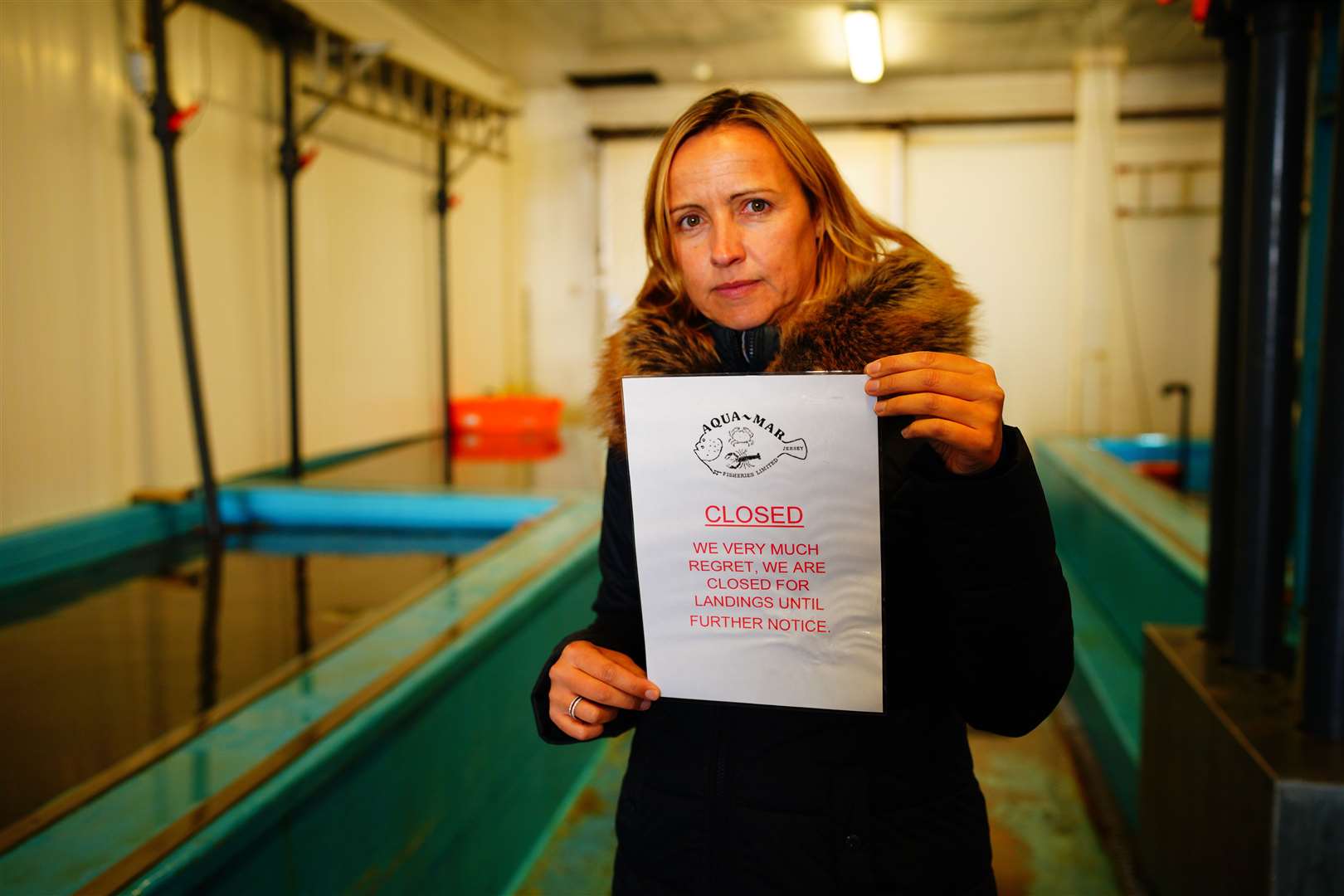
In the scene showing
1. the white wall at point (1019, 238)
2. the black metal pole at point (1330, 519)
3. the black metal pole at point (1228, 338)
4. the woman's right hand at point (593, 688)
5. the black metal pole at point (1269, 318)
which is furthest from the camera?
the white wall at point (1019, 238)

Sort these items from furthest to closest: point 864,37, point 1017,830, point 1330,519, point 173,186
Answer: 1. point 864,37
2. point 173,186
3. point 1017,830
4. point 1330,519

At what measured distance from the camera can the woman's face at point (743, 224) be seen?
926 millimetres

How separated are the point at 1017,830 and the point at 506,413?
4.31 metres

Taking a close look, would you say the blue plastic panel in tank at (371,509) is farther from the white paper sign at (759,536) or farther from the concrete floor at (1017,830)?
the white paper sign at (759,536)

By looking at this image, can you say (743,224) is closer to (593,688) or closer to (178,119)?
(593,688)

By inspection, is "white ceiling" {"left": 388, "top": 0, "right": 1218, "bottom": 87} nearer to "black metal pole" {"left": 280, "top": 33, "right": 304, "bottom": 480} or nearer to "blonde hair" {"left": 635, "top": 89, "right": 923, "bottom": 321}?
"black metal pole" {"left": 280, "top": 33, "right": 304, "bottom": 480}

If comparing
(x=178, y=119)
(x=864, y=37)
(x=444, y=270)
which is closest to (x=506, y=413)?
(x=444, y=270)

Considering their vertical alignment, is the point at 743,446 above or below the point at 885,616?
above

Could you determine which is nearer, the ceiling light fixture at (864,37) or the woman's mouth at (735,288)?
the woman's mouth at (735,288)

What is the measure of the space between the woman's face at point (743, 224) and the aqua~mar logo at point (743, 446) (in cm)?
18

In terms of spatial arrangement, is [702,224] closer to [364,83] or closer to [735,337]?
[735,337]

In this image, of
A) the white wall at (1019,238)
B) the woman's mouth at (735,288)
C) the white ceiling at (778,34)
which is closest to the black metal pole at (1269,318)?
the woman's mouth at (735,288)

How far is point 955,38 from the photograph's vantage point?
6.20 meters

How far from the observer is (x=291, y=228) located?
14.3 ft
